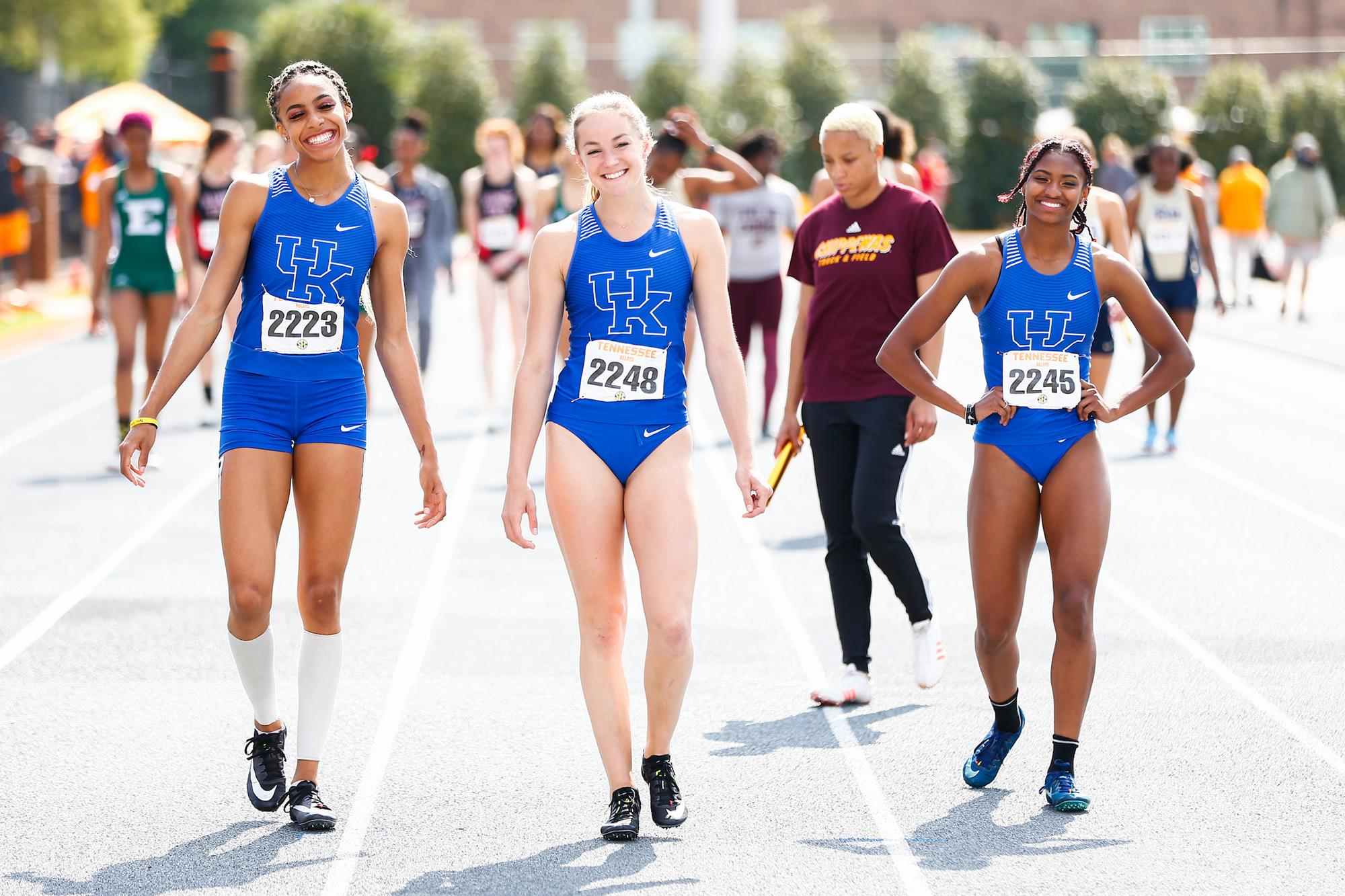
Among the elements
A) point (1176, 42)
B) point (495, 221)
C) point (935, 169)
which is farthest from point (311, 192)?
point (1176, 42)

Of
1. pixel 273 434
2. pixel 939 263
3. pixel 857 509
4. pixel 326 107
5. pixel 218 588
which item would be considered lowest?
pixel 218 588

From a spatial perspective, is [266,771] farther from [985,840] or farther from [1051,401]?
[1051,401]

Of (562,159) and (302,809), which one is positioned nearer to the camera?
(302,809)

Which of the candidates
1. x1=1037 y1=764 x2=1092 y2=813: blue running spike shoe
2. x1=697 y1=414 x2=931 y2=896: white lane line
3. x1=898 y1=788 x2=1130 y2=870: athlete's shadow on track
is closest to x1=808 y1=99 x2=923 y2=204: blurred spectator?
x1=697 y1=414 x2=931 y2=896: white lane line

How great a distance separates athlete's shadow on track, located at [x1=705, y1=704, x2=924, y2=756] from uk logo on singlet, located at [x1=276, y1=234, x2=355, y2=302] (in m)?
1.96

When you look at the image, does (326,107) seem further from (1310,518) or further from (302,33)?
(302,33)

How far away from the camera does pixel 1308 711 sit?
6223 mm

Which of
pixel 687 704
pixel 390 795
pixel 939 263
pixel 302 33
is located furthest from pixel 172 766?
pixel 302 33

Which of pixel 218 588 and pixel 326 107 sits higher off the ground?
pixel 326 107

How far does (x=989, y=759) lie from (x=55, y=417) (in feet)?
34.7

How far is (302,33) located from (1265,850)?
46.0m

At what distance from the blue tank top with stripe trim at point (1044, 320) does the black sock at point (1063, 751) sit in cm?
86

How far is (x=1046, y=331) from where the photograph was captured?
17.1 ft

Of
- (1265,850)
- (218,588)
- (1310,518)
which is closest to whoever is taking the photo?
(1265,850)
